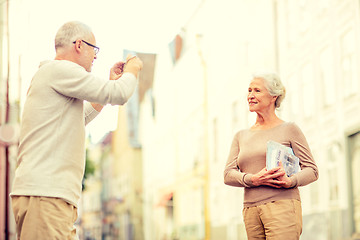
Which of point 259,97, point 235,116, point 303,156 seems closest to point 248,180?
point 303,156

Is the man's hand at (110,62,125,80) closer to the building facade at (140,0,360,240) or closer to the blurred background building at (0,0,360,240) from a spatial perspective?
the blurred background building at (0,0,360,240)

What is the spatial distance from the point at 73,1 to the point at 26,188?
8790mm

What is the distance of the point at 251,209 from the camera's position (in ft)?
12.2

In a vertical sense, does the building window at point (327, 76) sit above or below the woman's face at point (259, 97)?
above

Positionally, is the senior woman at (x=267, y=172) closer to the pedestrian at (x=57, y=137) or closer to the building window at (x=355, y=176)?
the pedestrian at (x=57, y=137)

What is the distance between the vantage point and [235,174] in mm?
3799

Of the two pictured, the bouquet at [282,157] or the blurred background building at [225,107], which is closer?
the bouquet at [282,157]

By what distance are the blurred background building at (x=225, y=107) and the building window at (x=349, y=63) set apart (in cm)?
1

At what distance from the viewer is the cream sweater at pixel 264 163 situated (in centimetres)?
367

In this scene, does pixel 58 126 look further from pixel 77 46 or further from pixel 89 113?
pixel 89 113

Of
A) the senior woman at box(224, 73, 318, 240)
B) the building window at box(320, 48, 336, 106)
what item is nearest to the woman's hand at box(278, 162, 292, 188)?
the senior woman at box(224, 73, 318, 240)

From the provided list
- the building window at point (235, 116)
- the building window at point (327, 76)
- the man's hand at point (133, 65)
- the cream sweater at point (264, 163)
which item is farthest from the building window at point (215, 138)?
the man's hand at point (133, 65)

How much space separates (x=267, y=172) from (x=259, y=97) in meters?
0.46

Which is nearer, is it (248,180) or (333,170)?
(248,180)
